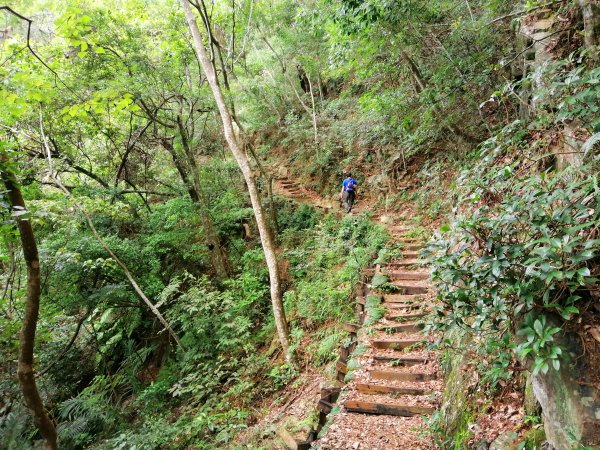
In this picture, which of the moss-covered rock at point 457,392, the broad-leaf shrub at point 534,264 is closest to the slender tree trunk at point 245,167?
the moss-covered rock at point 457,392

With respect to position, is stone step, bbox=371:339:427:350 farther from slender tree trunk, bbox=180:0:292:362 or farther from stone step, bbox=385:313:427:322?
slender tree trunk, bbox=180:0:292:362

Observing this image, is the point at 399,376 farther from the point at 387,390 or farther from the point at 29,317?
the point at 29,317

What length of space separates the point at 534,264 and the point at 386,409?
11.7 ft

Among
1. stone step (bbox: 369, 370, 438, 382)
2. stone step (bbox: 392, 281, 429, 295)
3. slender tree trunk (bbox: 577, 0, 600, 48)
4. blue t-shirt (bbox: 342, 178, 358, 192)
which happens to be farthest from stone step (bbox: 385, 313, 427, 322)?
blue t-shirt (bbox: 342, 178, 358, 192)

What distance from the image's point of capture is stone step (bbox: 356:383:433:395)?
513cm

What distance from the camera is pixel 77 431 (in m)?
8.20

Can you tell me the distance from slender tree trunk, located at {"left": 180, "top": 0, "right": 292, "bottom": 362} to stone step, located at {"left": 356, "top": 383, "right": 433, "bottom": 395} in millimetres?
2501

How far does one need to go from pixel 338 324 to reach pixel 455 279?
532cm

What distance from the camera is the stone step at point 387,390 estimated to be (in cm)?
513

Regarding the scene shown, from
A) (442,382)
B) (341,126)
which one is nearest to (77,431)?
(442,382)

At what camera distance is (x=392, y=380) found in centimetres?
557

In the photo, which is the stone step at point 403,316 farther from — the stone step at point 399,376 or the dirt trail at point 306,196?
the dirt trail at point 306,196

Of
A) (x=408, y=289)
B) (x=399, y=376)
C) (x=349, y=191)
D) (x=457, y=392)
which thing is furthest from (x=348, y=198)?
(x=457, y=392)

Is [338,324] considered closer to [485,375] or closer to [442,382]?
[442,382]
